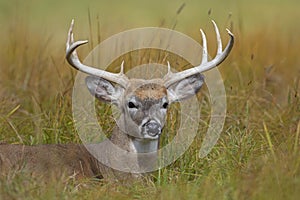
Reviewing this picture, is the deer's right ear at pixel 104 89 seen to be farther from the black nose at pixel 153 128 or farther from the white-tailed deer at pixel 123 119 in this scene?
the black nose at pixel 153 128

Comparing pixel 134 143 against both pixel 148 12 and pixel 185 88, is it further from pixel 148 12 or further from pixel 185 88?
pixel 148 12

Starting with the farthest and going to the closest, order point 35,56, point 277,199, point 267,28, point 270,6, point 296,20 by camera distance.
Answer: point 270,6 < point 296,20 < point 267,28 < point 35,56 < point 277,199

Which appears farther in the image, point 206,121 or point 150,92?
point 206,121

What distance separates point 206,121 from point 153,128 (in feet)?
3.90

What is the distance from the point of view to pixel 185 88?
7.12 meters

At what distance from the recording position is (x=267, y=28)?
12414 mm

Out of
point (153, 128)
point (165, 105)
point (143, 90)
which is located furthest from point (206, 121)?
point (153, 128)

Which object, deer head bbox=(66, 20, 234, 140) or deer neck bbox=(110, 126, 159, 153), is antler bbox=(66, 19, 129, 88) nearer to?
deer head bbox=(66, 20, 234, 140)

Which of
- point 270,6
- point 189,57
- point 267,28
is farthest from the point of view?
point 270,6

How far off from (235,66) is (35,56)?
2.09 metres

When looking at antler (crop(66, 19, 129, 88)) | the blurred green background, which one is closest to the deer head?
antler (crop(66, 19, 129, 88))

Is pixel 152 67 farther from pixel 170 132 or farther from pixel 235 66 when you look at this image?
pixel 235 66

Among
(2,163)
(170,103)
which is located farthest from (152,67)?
(2,163)

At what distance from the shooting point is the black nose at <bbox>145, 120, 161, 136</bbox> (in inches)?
260
